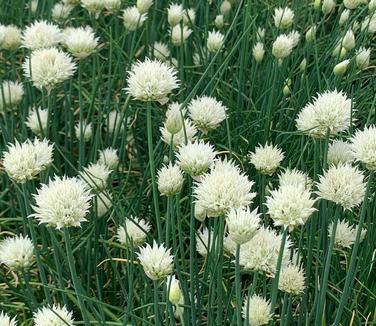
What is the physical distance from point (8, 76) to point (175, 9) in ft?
2.43

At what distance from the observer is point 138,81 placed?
4.87 ft

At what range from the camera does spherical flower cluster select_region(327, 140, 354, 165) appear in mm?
1558

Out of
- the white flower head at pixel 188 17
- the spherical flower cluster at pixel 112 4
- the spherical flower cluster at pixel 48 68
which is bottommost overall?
the spherical flower cluster at pixel 48 68

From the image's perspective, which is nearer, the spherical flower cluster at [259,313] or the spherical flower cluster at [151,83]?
the spherical flower cluster at [259,313]

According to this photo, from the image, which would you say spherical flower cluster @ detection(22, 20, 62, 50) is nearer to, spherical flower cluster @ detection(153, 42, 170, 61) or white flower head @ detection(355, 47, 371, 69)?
spherical flower cluster @ detection(153, 42, 170, 61)

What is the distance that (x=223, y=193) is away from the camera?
1.21 m

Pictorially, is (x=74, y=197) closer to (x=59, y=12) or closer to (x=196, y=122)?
(x=196, y=122)

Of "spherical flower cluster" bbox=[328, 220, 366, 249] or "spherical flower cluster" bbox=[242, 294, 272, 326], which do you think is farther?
"spherical flower cluster" bbox=[328, 220, 366, 249]

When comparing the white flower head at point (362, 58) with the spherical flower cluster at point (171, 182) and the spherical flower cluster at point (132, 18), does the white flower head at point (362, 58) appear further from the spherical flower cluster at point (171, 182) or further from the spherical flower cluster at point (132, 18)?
the spherical flower cluster at point (171, 182)

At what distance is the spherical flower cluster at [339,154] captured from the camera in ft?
5.11

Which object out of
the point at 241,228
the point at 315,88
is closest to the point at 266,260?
the point at 241,228

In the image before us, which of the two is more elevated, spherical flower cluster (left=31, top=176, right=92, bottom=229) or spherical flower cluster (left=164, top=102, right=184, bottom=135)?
spherical flower cluster (left=164, top=102, right=184, bottom=135)

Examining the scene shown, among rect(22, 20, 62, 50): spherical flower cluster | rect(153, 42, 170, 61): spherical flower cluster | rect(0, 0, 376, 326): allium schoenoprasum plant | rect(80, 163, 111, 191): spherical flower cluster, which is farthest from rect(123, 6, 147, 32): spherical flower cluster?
rect(80, 163, 111, 191): spherical flower cluster

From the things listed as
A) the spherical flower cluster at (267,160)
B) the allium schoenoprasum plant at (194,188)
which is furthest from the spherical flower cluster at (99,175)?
the spherical flower cluster at (267,160)
